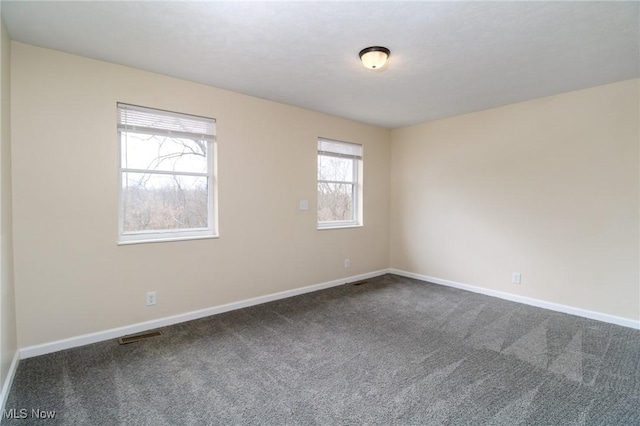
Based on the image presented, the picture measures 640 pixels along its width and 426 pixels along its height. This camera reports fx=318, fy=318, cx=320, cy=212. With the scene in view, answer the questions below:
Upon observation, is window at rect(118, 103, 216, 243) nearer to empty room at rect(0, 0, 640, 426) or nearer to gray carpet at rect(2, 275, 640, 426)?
empty room at rect(0, 0, 640, 426)

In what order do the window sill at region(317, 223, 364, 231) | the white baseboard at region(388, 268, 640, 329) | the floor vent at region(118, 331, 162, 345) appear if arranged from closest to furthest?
the floor vent at region(118, 331, 162, 345), the white baseboard at region(388, 268, 640, 329), the window sill at region(317, 223, 364, 231)

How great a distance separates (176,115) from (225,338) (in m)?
2.27

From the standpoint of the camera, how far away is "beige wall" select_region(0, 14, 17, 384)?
2.06 m

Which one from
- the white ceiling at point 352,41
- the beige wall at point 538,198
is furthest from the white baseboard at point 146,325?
the white ceiling at point 352,41

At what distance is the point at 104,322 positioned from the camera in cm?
286

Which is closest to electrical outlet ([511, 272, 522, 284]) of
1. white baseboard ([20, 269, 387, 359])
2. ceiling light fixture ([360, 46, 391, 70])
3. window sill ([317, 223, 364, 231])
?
window sill ([317, 223, 364, 231])

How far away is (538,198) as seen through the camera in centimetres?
383

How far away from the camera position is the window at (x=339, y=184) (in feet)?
15.3

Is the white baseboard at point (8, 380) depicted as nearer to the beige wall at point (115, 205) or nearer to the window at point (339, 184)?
the beige wall at point (115, 205)

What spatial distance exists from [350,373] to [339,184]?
303cm

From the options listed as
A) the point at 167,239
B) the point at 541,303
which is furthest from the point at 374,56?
the point at 541,303

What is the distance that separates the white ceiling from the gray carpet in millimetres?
2501

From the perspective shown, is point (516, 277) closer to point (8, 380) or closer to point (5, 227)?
point (8, 380)

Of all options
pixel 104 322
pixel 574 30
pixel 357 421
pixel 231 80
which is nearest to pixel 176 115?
pixel 231 80
